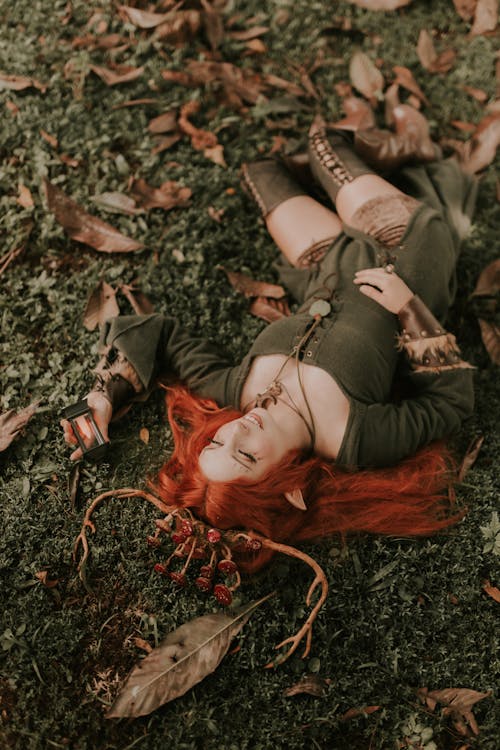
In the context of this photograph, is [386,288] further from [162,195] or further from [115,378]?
[162,195]

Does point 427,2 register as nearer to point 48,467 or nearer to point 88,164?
point 88,164

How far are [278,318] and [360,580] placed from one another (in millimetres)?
1253

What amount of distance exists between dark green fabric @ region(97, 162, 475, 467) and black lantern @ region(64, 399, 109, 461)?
28cm

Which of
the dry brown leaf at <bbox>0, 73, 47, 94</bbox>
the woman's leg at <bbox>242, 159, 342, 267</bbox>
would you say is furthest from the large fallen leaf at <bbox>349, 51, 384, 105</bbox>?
the dry brown leaf at <bbox>0, 73, 47, 94</bbox>

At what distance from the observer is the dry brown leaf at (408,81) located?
3.62m

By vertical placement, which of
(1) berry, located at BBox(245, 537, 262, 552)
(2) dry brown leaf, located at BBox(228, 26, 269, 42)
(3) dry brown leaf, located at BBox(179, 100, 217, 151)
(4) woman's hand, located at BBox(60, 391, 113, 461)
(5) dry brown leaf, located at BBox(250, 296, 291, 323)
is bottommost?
(1) berry, located at BBox(245, 537, 262, 552)

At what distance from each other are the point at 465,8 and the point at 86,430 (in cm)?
340

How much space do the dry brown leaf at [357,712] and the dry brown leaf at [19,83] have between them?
3329 millimetres

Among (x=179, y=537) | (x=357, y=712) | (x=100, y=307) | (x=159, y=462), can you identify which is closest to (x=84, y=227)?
(x=100, y=307)

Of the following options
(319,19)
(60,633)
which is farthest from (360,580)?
(319,19)

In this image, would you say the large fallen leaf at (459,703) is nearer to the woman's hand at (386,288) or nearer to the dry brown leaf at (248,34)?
the woman's hand at (386,288)

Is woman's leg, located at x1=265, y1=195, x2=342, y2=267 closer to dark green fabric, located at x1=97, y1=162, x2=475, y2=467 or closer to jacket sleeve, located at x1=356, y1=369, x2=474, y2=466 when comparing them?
dark green fabric, located at x1=97, y1=162, x2=475, y2=467

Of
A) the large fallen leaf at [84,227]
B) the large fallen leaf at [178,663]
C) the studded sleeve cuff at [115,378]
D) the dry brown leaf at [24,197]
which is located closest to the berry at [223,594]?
the large fallen leaf at [178,663]

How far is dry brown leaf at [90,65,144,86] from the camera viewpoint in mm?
3457
